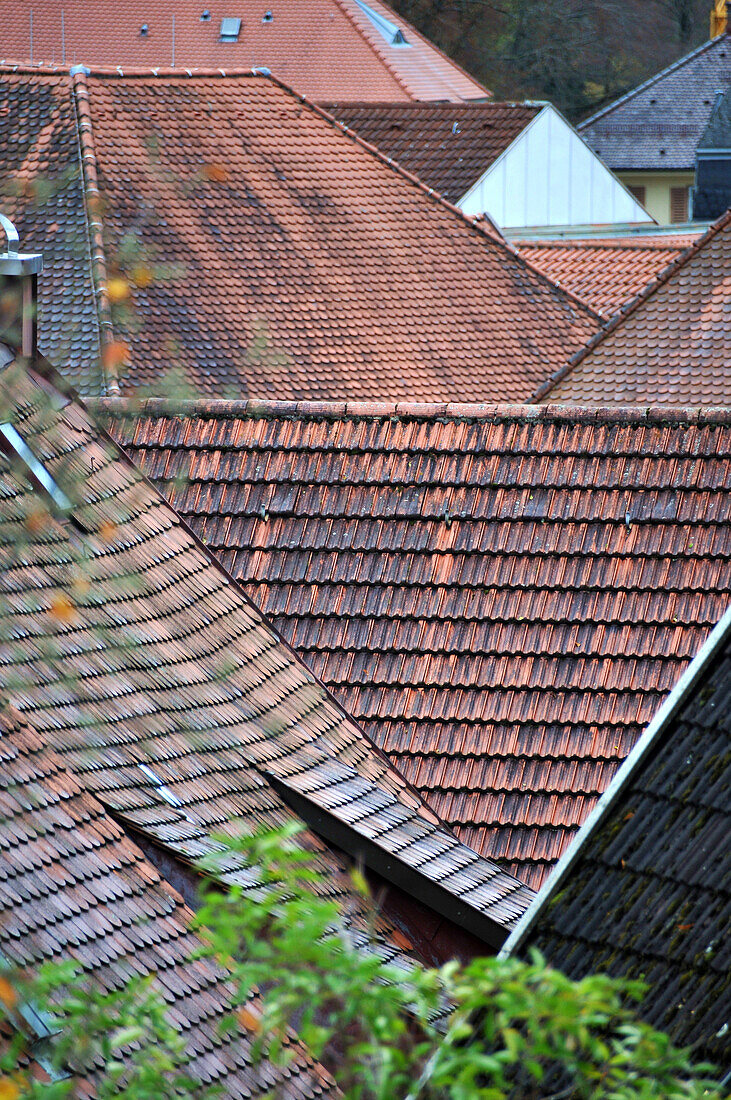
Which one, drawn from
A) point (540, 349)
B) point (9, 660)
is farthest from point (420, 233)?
point (9, 660)

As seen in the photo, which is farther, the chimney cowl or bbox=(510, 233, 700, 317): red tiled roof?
bbox=(510, 233, 700, 317): red tiled roof

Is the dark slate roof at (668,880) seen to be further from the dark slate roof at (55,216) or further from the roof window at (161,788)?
the dark slate roof at (55,216)

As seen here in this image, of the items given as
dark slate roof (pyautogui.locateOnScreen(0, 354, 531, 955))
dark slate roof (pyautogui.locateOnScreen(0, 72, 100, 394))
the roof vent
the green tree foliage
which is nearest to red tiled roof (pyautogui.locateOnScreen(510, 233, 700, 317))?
dark slate roof (pyautogui.locateOnScreen(0, 72, 100, 394))

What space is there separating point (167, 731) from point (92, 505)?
119 centimetres

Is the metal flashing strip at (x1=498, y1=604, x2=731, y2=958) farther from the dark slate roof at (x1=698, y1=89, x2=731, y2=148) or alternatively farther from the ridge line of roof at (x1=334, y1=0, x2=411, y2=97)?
the ridge line of roof at (x1=334, y1=0, x2=411, y2=97)

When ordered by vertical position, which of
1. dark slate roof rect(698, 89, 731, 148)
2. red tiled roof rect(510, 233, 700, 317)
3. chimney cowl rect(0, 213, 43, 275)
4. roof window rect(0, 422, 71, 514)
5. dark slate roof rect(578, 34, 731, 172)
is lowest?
dark slate roof rect(578, 34, 731, 172)

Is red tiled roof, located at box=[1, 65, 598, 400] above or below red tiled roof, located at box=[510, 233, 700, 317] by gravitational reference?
above

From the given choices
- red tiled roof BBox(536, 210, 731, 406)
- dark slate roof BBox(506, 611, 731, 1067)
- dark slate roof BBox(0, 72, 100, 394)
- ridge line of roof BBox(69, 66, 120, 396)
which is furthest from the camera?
dark slate roof BBox(0, 72, 100, 394)

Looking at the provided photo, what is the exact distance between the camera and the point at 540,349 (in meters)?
19.1

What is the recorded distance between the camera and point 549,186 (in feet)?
101

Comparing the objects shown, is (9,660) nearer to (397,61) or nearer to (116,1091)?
(116,1091)

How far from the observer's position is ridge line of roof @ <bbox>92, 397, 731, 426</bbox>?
869cm

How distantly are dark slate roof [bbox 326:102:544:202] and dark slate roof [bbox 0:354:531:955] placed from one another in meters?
19.9

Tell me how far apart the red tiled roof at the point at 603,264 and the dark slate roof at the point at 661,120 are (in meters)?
25.4
